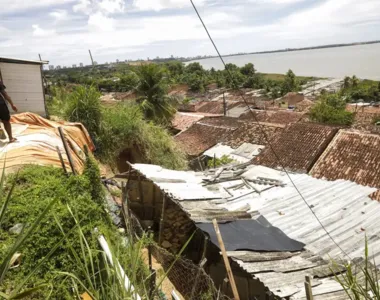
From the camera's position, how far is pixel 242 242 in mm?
5504

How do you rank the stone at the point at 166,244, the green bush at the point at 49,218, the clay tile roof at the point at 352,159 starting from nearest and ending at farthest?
the green bush at the point at 49,218 < the stone at the point at 166,244 < the clay tile roof at the point at 352,159

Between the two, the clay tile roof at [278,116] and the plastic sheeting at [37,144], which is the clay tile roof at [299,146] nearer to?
the plastic sheeting at [37,144]

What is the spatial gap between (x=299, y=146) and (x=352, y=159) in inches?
72.5

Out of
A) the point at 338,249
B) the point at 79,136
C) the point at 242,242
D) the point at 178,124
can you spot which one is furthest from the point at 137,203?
the point at 178,124

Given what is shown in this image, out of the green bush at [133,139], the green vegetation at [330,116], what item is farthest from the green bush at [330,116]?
the green bush at [133,139]

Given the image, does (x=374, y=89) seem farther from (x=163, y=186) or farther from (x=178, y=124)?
(x=163, y=186)

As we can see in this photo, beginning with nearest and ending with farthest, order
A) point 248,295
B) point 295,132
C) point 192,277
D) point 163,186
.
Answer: point 192,277 → point 248,295 → point 163,186 → point 295,132

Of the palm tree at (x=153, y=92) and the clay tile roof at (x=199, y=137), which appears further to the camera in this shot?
the palm tree at (x=153, y=92)

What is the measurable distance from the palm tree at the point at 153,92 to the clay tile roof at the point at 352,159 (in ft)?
33.5

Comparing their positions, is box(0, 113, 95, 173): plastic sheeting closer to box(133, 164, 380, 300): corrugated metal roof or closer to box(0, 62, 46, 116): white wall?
box(133, 164, 380, 300): corrugated metal roof

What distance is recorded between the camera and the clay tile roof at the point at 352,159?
8.87 meters

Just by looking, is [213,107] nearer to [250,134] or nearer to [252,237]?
[250,134]

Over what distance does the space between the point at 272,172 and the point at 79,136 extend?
550cm

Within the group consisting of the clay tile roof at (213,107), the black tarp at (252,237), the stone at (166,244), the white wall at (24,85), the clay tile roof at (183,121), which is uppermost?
the white wall at (24,85)
